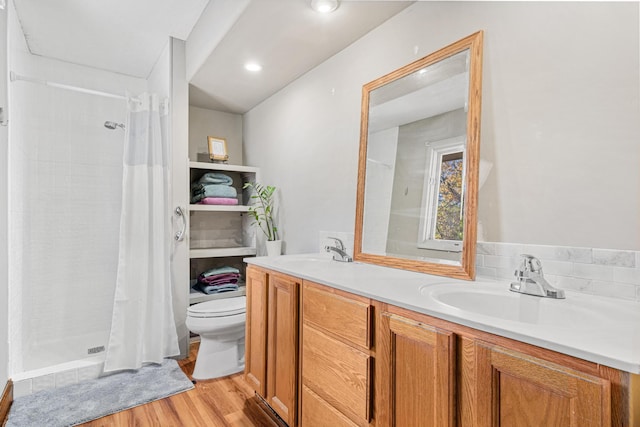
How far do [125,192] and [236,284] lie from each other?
3.97 ft

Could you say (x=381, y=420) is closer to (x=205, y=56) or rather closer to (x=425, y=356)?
(x=425, y=356)

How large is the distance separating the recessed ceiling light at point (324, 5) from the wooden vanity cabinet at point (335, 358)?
1.39 meters

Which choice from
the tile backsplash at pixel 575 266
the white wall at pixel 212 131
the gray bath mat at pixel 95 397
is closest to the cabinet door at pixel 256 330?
the gray bath mat at pixel 95 397

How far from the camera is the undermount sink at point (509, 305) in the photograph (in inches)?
37.8

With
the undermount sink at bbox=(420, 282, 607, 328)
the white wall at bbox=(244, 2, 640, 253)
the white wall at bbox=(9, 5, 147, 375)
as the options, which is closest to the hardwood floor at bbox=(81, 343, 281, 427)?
the white wall at bbox=(9, 5, 147, 375)

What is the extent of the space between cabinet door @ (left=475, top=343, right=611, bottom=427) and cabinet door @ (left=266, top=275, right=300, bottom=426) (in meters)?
0.91

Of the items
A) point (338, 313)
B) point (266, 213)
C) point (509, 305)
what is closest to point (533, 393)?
Answer: point (509, 305)

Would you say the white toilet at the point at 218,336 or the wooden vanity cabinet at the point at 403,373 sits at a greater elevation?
the wooden vanity cabinet at the point at 403,373

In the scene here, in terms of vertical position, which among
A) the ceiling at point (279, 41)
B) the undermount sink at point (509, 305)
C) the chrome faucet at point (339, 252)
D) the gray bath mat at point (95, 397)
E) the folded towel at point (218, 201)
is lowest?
the gray bath mat at point (95, 397)

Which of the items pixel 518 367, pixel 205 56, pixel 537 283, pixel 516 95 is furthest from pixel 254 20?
pixel 518 367

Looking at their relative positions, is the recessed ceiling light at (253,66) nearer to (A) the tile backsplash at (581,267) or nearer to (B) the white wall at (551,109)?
(B) the white wall at (551,109)

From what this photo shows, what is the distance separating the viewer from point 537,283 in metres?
1.08

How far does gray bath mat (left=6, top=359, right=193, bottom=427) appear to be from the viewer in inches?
71.3

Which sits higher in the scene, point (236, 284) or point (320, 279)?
point (320, 279)
